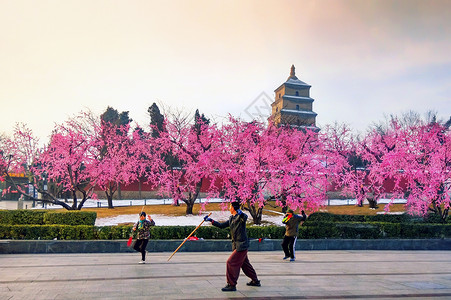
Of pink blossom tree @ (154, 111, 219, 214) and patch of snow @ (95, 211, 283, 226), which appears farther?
pink blossom tree @ (154, 111, 219, 214)

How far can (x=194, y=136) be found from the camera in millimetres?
24922

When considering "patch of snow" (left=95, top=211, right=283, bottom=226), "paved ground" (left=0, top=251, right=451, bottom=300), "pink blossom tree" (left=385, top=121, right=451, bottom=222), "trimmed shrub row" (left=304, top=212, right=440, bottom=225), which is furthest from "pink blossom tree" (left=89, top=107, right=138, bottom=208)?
"pink blossom tree" (left=385, top=121, right=451, bottom=222)

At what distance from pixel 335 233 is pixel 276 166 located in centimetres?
659

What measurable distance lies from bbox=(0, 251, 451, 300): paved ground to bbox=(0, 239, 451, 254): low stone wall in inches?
26.1

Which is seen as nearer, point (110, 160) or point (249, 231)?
point (249, 231)

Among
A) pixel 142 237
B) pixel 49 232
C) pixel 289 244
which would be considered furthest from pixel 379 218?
pixel 49 232

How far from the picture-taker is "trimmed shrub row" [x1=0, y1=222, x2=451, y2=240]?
15.1 meters

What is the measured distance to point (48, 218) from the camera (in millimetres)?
17500

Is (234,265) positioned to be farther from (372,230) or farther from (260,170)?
(260,170)

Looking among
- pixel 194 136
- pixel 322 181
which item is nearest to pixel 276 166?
pixel 322 181

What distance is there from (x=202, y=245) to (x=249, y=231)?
95.8 inches

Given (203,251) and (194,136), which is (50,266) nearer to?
(203,251)

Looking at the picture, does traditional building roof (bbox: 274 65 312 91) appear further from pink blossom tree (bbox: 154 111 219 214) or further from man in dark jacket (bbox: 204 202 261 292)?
man in dark jacket (bbox: 204 202 261 292)

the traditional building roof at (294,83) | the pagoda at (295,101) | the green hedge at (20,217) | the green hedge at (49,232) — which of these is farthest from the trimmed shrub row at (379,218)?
the traditional building roof at (294,83)
